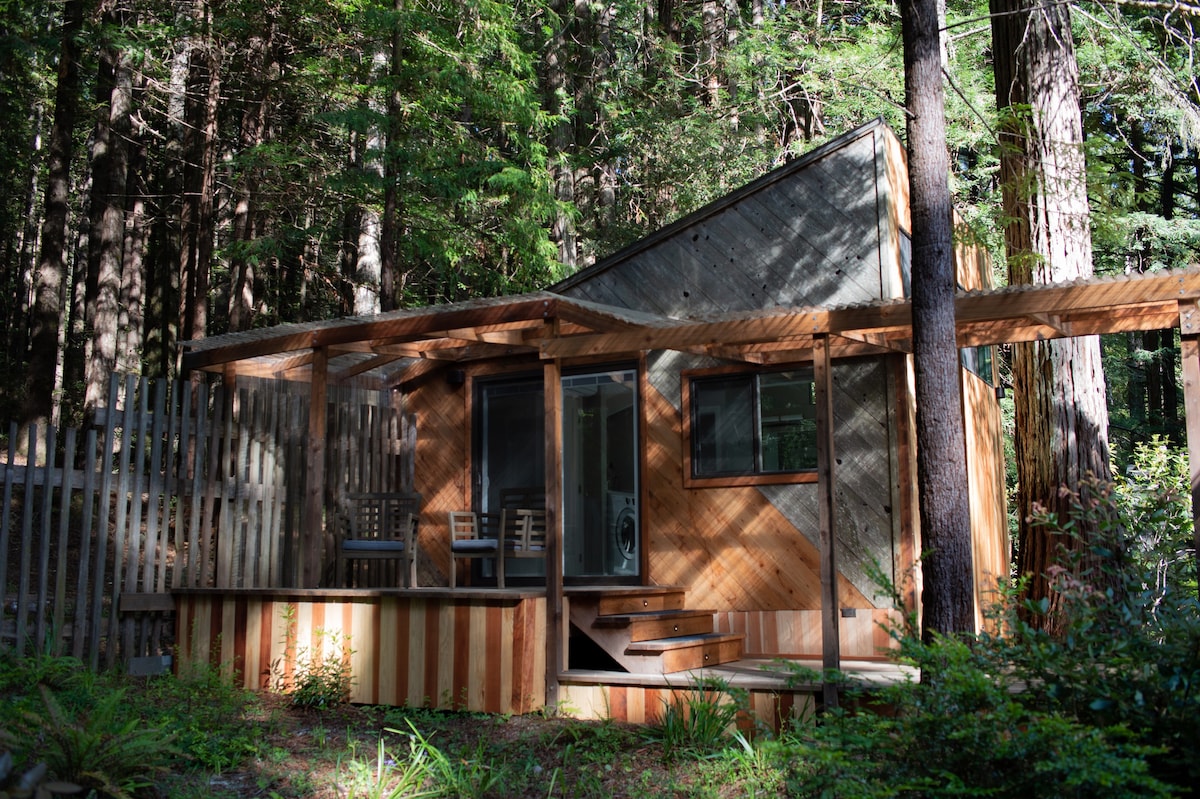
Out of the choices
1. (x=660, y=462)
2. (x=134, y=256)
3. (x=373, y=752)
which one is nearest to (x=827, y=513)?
(x=660, y=462)

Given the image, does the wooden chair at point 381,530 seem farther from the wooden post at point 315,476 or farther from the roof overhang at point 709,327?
the roof overhang at point 709,327

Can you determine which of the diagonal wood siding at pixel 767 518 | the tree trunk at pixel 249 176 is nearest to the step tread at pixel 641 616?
the diagonal wood siding at pixel 767 518

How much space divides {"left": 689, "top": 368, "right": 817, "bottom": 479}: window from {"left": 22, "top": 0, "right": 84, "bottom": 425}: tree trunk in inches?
329

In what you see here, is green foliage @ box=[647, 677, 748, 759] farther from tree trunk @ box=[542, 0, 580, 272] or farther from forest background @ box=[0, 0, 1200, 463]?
tree trunk @ box=[542, 0, 580, 272]

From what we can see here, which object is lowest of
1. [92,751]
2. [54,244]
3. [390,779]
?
[390,779]

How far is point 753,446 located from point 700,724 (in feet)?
9.27

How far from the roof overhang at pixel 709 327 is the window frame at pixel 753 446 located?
0.23 meters

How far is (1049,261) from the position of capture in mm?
8320

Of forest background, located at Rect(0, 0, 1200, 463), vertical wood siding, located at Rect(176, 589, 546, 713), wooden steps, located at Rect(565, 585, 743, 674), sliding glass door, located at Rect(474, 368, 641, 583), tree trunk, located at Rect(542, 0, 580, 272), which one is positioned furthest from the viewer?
tree trunk, located at Rect(542, 0, 580, 272)

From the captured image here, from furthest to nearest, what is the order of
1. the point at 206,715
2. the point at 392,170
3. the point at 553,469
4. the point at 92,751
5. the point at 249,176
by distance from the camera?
the point at 249,176
the point at 392,170
the point at 553,469
the point at 206,715
the point at 92,751

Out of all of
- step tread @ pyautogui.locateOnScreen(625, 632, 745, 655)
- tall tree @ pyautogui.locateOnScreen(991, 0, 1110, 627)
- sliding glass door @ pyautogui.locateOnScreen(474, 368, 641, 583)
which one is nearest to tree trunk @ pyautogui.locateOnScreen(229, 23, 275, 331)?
sliding glass door @ pyautogui.locateOnScreen(474, 368, 641, 583)

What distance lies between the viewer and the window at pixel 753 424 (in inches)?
324

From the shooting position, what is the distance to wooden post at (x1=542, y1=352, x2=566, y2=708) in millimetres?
7051

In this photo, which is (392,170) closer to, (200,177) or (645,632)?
Result: (200,177)
